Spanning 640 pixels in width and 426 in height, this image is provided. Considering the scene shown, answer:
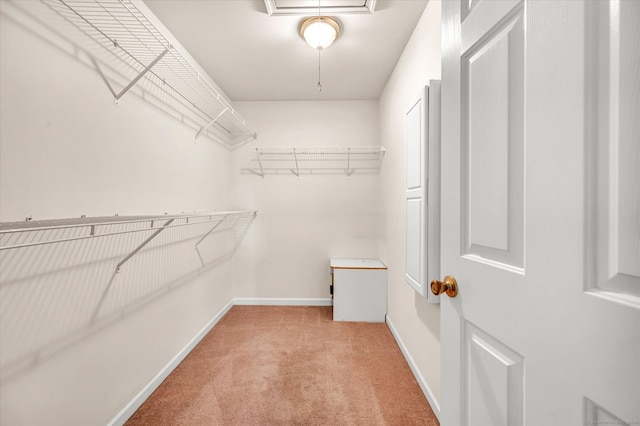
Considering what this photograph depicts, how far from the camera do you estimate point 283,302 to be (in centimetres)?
328

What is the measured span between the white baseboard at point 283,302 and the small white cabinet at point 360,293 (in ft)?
1.52

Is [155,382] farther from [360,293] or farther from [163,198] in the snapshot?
[360,293]

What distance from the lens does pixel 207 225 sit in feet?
8.47

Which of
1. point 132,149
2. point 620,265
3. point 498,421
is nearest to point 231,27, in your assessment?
point 132,149

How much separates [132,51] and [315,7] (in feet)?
3.70

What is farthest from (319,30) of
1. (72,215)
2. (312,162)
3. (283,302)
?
(283,302)

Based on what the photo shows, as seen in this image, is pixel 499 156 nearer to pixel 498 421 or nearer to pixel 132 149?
pixel 498 421

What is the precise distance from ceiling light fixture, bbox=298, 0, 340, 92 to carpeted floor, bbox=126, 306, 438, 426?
236 cm

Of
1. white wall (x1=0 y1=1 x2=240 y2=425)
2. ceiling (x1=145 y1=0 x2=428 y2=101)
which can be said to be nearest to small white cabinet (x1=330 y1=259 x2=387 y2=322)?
white wall (x1=0 y1=1 x2=240 y2=425)

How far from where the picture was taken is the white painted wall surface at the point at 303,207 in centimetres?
325

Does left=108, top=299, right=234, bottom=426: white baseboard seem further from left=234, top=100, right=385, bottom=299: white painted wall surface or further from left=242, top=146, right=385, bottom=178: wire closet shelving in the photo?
left=242, top=146, right=385, bottom=178: wire closet shelving

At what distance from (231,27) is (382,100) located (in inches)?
66.7

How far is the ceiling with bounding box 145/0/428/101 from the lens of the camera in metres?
1.78

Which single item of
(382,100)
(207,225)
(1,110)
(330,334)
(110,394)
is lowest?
(330,334)
